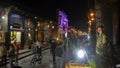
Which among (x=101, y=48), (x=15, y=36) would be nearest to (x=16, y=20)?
(x=15, y=36)

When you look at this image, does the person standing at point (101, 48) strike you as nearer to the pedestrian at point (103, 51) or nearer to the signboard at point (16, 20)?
the pedestrian at point (103, 51)

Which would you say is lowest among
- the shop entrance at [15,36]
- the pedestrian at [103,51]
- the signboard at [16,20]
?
the pedestrian at [103,51]

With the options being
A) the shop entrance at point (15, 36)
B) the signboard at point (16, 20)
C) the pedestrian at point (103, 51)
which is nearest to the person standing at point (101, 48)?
the pedestrian at point (103, 51)

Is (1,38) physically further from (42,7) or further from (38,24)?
(42,7)

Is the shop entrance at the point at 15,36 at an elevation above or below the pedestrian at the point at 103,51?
above

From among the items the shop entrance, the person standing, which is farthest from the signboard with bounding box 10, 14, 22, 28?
the person standing

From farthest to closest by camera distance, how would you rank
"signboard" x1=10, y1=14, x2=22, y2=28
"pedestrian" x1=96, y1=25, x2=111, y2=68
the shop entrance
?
"signboard" x1=10, y1=14, x2=22, y2=28 < the shop entrance < "pedestrian" x1=96, y1=25, x2=111, y2=68

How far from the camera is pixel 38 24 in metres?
49.0

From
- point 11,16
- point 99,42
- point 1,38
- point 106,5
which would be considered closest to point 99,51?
point 99,42

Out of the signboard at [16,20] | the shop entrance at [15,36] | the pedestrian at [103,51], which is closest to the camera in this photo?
the pedestrian at [103,51]

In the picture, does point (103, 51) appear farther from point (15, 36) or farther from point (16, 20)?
point (16, 20)

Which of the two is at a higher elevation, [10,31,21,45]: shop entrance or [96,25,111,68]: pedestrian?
[10,31,21,45]: shop entrance

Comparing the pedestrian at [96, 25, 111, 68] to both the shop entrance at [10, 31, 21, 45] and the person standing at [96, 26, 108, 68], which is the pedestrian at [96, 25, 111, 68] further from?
the shop entrance at [10, 31, 21, 45]

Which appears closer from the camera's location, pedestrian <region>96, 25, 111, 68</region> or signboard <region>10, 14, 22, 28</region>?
pedestrian <region>96, 25, 111, 68</region>
